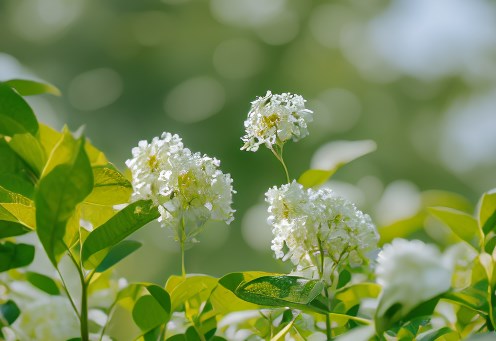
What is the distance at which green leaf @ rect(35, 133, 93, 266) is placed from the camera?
12.3 inches

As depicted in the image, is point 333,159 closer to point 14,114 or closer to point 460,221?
point 460,221

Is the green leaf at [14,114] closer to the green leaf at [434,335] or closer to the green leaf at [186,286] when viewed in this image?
the green leaf at [186,286]

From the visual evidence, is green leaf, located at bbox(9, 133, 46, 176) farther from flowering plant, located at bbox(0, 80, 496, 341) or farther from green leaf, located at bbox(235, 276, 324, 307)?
green leaf, located at bbox(235, 276, 324, 307)

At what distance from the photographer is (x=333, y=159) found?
1.67 feet

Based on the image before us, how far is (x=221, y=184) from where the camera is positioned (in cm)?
40

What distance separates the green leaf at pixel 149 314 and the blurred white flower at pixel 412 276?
159 mm

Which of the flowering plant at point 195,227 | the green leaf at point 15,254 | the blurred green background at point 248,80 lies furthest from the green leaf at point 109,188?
the blurred green background at point 248,80

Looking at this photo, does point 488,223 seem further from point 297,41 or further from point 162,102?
point 297,41

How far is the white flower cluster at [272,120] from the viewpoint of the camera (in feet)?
1.45

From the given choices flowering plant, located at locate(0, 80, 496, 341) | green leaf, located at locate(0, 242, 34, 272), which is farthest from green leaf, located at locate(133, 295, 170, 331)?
green leaf, located at locate(0, 242, 34, 272)

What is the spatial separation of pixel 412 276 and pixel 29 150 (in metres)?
0.22

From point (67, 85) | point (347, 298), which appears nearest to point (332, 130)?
point (67, 85)

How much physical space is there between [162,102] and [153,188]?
12.3 ft

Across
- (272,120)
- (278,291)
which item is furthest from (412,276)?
(272,120)
